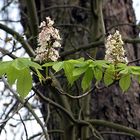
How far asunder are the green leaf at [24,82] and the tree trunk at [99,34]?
1.02m

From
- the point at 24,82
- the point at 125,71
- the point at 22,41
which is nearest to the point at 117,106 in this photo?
the point at 22,41

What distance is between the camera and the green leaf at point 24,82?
3.77 feet

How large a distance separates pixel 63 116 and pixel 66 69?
37.6 inches

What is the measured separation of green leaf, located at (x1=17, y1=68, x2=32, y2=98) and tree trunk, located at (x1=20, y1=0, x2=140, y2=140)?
40.0 inches

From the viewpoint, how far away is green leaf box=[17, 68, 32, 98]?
1.15 meters

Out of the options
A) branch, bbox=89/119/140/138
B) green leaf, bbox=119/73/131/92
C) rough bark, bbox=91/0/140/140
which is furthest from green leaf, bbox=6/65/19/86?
rough bark, bbox=91/0/140/140

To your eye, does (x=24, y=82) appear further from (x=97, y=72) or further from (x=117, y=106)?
(x=117, y=106)

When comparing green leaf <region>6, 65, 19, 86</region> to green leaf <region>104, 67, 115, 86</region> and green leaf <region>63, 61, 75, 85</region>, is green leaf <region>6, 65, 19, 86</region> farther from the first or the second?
green leaf <region>104, 67, 115, 86</region>

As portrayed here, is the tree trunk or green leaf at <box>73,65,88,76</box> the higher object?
Result: the tree trunk

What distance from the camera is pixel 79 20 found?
8.59 feet

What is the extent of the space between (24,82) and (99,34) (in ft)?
4.23

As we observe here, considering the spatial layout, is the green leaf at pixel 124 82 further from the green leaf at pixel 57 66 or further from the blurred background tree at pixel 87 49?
the blurred background tree at pixel 87 49

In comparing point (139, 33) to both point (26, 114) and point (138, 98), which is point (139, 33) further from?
point (26, 114)

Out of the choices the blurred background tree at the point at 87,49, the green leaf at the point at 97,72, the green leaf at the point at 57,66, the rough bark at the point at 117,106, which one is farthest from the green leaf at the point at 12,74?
the rough bark at the point at 117,106
